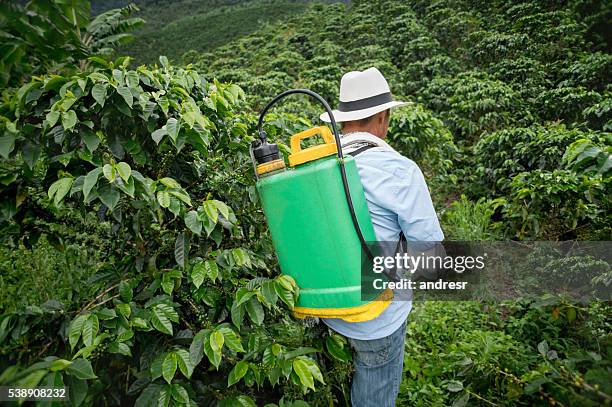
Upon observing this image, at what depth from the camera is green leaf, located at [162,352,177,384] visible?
1.06 m

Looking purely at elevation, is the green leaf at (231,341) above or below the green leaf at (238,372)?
above

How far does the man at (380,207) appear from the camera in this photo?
4.20 feet

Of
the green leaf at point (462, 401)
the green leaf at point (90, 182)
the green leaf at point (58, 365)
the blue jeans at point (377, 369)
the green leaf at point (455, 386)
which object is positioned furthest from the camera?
the green leaf at point (455, 386)

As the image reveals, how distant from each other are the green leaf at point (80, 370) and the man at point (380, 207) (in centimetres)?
74

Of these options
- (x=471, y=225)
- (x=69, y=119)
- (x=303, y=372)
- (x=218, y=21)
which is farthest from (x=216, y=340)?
(x=218, y=21)

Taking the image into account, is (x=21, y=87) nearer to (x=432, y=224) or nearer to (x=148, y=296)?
(x=148, y=296)

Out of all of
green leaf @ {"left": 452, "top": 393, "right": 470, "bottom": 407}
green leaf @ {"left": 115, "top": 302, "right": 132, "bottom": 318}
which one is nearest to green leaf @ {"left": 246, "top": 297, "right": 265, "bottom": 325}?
green leaf @ {"left": 115, "top": 302, "right": 132, "bottom": 318}

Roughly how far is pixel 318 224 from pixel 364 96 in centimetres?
54

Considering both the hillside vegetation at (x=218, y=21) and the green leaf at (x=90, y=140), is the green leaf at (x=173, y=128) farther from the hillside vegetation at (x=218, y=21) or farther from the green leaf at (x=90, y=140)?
the hillside vegetation at (x=218, y=21)

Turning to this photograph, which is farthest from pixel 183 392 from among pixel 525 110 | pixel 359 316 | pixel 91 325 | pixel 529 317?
pixel 525 110

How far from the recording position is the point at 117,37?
120 centimetres

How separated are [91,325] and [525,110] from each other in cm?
616

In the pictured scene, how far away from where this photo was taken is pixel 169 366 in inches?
42.3

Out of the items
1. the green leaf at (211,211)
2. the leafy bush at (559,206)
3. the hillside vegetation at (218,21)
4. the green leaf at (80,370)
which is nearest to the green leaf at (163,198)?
the green leaf at (211,211)
